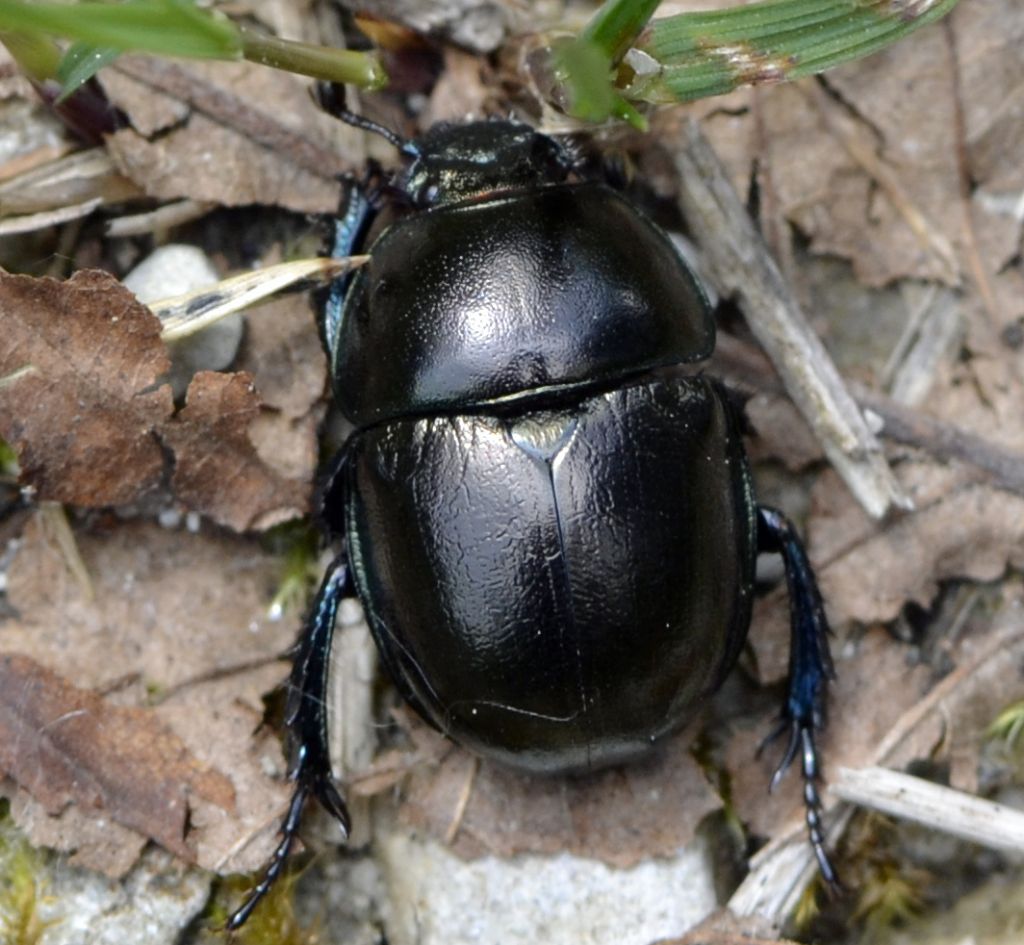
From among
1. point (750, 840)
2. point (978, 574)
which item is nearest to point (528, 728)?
point (750, 840)

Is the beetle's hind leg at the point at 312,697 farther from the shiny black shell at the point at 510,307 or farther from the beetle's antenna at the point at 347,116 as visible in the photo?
the beetle's antenna at the point at 347,116

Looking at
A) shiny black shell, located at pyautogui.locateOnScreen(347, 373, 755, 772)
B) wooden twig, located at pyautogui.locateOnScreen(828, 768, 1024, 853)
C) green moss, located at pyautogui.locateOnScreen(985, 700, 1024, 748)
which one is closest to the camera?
shiny black shell, located at pyautogui.locateOnScreen(347, 373, 755, 772)

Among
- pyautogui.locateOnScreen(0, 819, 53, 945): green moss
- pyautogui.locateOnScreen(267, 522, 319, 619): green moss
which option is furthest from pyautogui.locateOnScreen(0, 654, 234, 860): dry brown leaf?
pyautogui.locateOnScreen(267, 522, 319, 619): green moss

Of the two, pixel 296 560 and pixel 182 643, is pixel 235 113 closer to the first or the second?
pixel 296 560

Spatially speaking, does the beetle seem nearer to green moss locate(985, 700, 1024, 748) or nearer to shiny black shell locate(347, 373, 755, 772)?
shiny black shell locate(347, 373, 755, 772)

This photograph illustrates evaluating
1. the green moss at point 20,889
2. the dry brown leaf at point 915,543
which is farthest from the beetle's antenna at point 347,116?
the green moss at point 20,889

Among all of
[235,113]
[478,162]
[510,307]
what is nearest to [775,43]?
[478,162]
